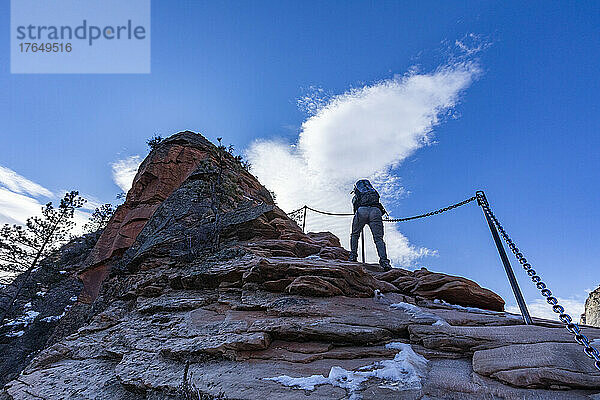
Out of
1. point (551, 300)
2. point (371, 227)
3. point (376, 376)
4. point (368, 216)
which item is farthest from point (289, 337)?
point (368, 216)

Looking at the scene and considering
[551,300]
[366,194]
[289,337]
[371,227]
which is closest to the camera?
[551,300]

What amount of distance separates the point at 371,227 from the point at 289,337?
5.64m

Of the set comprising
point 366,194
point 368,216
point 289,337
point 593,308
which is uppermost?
point 366,194

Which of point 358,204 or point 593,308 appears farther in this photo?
point 593,308

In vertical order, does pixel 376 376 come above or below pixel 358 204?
below

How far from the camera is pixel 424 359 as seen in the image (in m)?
4.17

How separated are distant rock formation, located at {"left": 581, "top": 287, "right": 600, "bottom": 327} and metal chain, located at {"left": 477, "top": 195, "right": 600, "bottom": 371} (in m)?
19.0

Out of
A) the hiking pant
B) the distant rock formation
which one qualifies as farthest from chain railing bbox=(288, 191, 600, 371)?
the distant rock formation

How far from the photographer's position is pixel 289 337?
202 inches

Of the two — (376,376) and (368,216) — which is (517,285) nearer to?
(376,376)

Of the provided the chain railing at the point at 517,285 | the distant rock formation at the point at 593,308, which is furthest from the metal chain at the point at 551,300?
the distant rock formation at the point at 593,308

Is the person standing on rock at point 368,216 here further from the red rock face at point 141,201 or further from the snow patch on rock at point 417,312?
the red rock face at point 141,201

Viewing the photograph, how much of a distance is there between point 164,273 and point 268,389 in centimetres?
632

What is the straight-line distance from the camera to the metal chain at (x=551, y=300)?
2818mm
